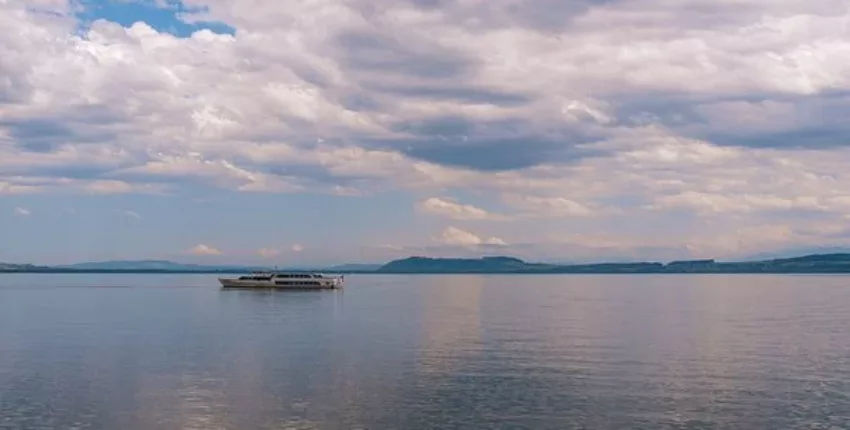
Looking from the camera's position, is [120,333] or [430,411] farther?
[120,333]

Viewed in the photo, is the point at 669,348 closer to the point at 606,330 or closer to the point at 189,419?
the point at 606,330

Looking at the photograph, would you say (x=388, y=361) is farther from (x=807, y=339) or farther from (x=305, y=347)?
(x=807, y=339)

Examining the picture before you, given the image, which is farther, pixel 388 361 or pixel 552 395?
pixel 388 361

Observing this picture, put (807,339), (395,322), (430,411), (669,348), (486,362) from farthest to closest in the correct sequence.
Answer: (395,322) → (807,339) → (669,348) → (486,362) → (430,411)

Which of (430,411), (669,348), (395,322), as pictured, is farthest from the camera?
(395,322)

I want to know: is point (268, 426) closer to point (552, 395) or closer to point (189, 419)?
point (189, 419)

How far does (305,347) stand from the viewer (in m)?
79.8

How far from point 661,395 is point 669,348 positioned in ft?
88.8

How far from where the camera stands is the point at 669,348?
257 feet

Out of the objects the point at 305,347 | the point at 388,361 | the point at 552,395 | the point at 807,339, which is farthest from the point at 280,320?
the point at 552,395

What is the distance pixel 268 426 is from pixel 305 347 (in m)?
36.2

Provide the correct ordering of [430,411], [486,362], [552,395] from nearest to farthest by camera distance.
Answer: [430,411] → [552,395] → [486,362]

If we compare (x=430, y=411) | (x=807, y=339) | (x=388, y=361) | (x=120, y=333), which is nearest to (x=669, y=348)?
(x=807, y=339)

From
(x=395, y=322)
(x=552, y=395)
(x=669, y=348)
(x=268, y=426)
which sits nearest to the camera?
(x=268, y=426)
